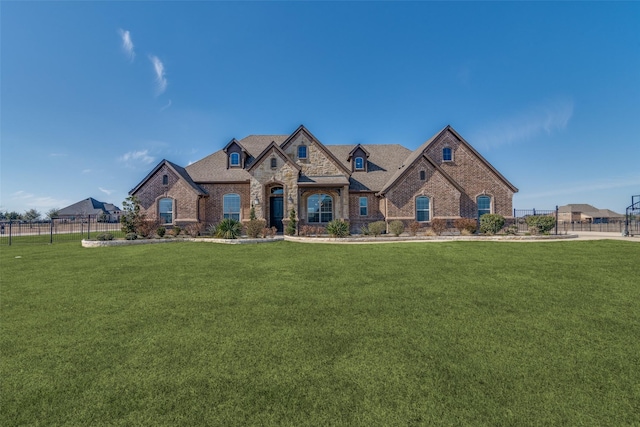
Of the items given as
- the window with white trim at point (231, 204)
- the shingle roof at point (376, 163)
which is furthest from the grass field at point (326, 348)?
the shingle roof at point (376, 163)

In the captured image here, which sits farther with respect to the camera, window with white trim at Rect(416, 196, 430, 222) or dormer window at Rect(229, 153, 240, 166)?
dormer window at Rect(229, 153, 240, 166)

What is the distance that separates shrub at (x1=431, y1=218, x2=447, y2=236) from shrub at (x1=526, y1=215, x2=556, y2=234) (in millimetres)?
5040

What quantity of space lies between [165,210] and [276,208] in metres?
8.46

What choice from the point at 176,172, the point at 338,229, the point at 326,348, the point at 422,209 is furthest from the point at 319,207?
the point at 326,348

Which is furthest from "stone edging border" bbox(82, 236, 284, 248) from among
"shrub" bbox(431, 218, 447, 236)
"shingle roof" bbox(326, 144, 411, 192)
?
"shrub" bbox(431, 218, 447, 236)

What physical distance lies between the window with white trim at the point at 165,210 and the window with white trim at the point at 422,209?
1870cm

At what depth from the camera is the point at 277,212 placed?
21641mm

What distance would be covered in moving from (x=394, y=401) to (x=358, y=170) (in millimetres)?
21615

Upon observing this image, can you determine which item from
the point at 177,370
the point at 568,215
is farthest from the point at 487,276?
the point at 568,215

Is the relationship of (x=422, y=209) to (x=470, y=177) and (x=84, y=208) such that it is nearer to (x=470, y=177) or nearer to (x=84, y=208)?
(x=470, y=177)

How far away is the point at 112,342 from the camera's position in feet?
14.6

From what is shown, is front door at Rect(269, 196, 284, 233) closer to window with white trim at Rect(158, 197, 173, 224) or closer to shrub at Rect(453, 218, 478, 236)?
window with white trim at Rect(158, 197, 173, 224)

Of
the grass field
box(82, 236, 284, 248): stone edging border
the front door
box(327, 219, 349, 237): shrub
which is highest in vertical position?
the front door

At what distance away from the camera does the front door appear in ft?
70.7
